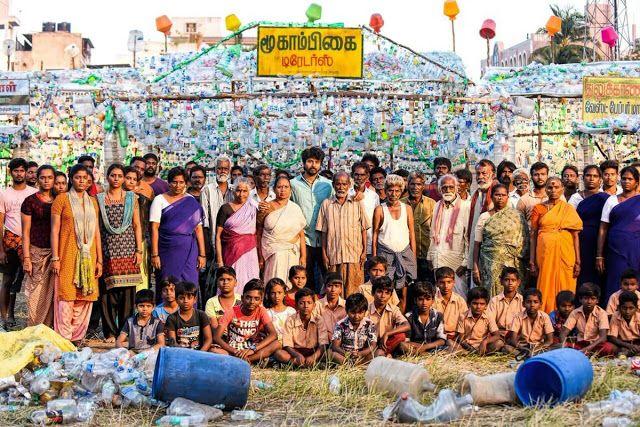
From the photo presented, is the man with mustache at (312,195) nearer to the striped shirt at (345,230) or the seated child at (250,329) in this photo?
the striped shirt at (345,230)

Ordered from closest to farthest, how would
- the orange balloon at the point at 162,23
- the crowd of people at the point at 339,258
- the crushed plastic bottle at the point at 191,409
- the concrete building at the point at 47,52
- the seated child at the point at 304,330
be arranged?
the crushed plastic bottle at the point at 191,409
the seated child at the point at 304,330
the crowd of people at the point at 339,258
the orange balloon at the point at 162,23
the concrete building at the point at 47,52

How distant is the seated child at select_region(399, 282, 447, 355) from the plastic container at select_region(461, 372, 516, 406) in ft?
4.94

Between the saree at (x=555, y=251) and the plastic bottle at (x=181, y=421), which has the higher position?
the saree at (x=555, y=251)

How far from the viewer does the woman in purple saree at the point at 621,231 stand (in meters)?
7.53

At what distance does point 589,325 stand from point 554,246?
2.65 feet

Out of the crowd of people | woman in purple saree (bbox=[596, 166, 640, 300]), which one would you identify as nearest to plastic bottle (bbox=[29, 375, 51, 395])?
the crowd of people

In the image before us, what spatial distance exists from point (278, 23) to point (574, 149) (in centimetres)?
689

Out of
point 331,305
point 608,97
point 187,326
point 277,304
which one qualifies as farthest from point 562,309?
point 608,97

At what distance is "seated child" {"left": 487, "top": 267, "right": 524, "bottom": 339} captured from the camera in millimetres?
7125

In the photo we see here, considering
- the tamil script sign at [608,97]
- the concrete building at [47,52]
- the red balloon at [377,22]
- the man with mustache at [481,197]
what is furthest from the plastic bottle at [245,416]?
the concrete building at [47,52]

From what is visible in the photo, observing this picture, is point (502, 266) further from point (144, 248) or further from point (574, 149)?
point (574, 149)

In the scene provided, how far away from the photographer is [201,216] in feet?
25.6

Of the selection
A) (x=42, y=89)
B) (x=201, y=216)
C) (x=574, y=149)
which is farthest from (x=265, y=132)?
(x=42, y=89)

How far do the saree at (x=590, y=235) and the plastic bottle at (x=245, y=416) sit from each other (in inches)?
144
